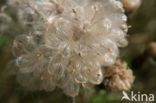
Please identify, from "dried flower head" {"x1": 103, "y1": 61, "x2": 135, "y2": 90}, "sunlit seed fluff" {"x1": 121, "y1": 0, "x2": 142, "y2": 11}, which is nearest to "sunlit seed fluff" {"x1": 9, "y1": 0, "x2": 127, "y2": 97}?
"dried flower head" {"x1": 103, "y1": 61, "x2": 135, "y2": 90}

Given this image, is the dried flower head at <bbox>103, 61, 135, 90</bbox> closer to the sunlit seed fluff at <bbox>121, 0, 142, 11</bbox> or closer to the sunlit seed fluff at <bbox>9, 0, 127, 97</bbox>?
the sunlit seed fluff at <bbox>9, 0, 127, 97</bbox>

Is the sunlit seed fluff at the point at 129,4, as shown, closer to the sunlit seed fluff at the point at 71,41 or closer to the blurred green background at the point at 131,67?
the blurred green background at the point at 131,67

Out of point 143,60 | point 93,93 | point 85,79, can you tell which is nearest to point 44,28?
point 85,79

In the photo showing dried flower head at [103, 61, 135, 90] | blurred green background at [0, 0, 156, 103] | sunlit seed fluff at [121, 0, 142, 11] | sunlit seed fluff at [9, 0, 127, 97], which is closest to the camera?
sunlit seed fluff at [9, 0, 127, 97]

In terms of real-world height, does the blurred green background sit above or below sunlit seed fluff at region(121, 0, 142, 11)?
Result: below

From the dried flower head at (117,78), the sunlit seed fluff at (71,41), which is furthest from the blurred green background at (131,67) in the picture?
the sunlit seed fluff at (71,41)

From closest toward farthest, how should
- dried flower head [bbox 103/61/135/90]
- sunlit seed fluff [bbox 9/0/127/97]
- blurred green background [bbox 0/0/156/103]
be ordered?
sunlit seed fluff [bbox 9/0/127/97] → dried flower head [bbox 103/61/135/90] → blurred green background [bbox 0/0/156/103]

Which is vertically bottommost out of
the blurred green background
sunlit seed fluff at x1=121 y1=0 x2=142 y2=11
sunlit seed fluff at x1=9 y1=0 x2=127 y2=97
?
the blurred green background
